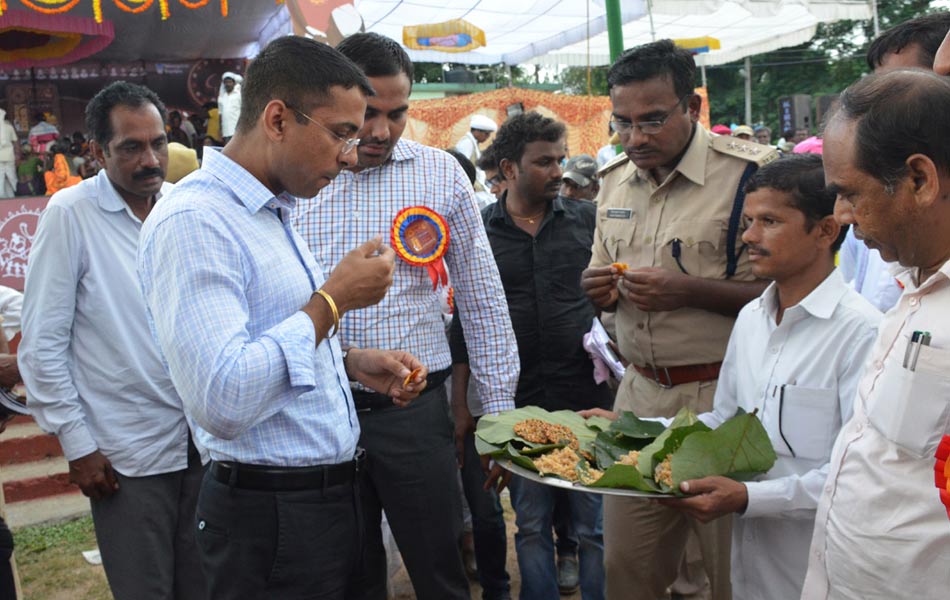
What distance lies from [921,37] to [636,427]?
1.71 meters

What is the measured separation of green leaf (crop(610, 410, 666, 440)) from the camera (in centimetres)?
250

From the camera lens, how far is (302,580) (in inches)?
83.0

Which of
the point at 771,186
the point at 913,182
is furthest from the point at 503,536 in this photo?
the point at 913,182

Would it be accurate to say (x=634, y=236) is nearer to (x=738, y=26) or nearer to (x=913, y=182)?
(x=913, y=182)

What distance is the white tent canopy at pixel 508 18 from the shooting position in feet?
46.2

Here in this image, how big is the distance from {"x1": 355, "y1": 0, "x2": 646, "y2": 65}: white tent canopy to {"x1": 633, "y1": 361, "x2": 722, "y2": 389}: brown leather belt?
35.0 ft

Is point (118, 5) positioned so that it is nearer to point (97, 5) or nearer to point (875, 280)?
point (97, 5)

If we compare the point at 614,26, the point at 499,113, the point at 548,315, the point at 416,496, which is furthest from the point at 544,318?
the point at 499,113

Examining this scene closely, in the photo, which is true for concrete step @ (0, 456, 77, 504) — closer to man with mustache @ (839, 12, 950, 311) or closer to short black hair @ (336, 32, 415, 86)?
short black hair @ (336, 32, 415, 86)

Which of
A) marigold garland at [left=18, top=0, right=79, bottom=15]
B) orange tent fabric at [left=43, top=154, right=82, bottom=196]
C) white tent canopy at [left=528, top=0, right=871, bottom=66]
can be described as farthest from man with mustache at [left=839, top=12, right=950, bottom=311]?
white tent canopy at [left=528, top=0, right=871, bottom=66]

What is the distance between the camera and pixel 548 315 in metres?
3.82

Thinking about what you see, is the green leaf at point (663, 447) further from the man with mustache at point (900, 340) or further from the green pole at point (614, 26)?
the green pole at point (614, 26)

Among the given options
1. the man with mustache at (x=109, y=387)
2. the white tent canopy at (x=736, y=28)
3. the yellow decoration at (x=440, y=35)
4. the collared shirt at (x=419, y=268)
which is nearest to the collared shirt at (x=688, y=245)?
the collared shirt at (x=419, y=268)

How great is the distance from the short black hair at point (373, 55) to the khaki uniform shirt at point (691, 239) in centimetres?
109
